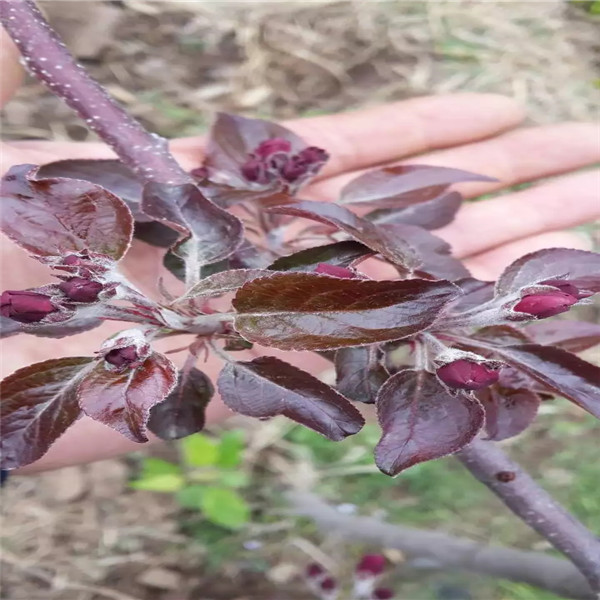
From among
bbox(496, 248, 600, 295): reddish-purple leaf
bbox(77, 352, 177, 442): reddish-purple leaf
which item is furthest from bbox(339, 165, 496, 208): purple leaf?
bbox(77, 352, 177, 442): reddish-purple leaf

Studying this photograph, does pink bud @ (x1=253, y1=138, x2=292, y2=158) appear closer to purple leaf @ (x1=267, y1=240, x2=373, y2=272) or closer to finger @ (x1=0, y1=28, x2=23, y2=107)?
purple leaf @ (x1=267, y1=240, x2=373, y2=272)

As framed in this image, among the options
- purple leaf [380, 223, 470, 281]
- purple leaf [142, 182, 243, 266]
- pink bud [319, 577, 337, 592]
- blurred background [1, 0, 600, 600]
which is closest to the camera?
purple leaf [142, 182, 243, 266]

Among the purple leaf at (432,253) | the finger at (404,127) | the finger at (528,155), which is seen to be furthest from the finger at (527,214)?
the purple leaf at (432,253)

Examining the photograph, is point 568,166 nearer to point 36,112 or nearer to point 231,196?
point 231,196

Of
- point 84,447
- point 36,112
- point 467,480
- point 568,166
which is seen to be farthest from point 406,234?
point 36,112

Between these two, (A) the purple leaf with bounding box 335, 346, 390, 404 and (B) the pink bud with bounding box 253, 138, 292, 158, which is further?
(B) the pink bud with bounding box 253, 138, 292, 158

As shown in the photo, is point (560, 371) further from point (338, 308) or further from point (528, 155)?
point (528, 155)

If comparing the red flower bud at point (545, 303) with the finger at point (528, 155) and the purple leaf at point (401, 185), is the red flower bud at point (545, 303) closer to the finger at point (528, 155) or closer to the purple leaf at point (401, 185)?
the purple leaf at point (401, 185)
